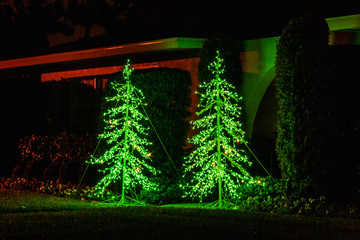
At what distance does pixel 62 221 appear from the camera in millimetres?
9641

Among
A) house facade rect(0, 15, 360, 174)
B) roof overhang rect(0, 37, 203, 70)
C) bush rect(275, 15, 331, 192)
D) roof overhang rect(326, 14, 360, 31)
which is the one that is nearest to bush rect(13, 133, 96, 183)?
roof overhang rect(0, 37, 203, 70)

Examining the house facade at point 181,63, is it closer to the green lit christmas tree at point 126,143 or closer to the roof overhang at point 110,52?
the roof overhang at point 110,52

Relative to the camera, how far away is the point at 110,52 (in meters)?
16.9

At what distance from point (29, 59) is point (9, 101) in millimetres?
1571

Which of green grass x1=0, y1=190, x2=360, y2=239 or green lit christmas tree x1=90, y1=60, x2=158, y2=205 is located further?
green lit christmas tree x1=90, y1=60, x2=158, y2=205

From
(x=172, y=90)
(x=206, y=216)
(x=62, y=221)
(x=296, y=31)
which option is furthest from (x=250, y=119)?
(x=62, y=221)

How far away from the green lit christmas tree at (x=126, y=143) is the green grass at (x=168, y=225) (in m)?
1.65

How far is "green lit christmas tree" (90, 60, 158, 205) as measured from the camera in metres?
12.8

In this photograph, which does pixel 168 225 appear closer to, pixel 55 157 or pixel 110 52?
pixel 55 157

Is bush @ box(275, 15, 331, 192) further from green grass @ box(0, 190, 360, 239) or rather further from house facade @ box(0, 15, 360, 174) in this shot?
green grass @ box(0, 190, 360, 239)

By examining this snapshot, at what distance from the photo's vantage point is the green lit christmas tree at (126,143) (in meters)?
12.8

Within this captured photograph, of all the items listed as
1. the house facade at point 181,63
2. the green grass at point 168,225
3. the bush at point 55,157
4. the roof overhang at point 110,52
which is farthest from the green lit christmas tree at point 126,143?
the house facade at point 181,63

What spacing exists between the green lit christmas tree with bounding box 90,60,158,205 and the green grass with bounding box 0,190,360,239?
1.65 meters

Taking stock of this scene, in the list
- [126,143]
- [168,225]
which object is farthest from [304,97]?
[168,225]
